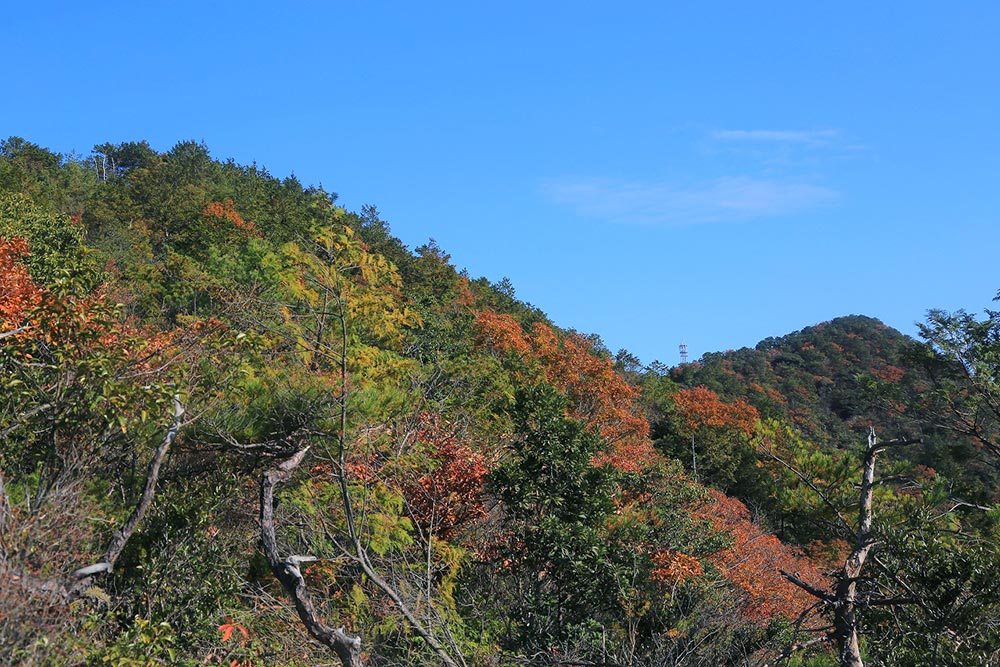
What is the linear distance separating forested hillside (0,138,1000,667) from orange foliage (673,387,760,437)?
14799 millimetres

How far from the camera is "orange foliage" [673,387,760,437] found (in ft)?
118

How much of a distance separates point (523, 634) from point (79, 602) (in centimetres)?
560

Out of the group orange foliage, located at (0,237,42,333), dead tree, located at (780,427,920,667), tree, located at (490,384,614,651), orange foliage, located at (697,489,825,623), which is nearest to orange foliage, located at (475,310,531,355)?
orange foliage, located at (697,489,825,623)

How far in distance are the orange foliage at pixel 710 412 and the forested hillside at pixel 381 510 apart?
1480cm

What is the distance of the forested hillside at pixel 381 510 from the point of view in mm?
6352

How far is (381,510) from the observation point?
1159cm

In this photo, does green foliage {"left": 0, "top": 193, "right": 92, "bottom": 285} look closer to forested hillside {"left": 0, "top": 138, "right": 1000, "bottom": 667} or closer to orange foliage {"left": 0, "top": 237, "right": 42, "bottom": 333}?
forested hillside {"left": 0, "top": 138, "right": 1000, "bottom": 667}

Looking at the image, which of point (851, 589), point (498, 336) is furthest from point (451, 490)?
point (498, 336)

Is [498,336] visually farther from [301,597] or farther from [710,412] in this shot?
[301,597]

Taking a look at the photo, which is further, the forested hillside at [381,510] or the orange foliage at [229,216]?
the orange foliage at [229,216]

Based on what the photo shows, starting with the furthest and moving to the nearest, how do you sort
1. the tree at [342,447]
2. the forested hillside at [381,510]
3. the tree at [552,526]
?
1. the tree at [552,526]
2. the tree at [342,447]
3. the forested hillside at [381,510]

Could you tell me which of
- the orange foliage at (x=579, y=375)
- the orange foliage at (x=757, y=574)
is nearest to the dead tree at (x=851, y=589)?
the orange foliage at (x=757, y=574)

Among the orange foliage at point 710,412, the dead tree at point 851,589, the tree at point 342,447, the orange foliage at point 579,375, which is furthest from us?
the orange foliage at point 710,412

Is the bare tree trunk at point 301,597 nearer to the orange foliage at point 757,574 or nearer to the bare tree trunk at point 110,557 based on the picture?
the bare tree trunk at point 110,557
